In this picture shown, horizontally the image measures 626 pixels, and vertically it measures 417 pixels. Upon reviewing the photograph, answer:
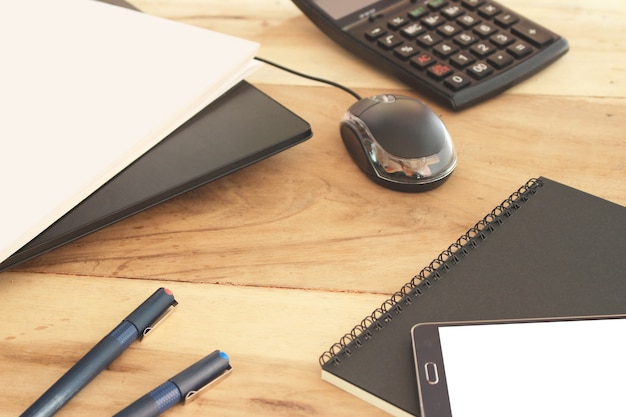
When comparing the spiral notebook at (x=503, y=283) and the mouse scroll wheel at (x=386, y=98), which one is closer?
the spiral notebook at (x=503, y=283)

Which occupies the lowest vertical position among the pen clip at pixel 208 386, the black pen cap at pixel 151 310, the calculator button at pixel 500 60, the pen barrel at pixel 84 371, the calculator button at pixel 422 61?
the calculator button at pixel 500 60

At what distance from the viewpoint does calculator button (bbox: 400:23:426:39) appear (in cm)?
87

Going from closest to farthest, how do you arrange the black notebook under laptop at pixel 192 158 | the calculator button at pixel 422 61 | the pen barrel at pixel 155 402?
the pen barrel at pixel 155 402 < the black notebook under laptop at pixel 192 158 < the calculator button at pixel 422 61

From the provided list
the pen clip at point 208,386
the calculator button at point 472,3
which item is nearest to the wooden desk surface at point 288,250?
the pen clip at point 208,386

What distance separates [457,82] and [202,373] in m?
0.43

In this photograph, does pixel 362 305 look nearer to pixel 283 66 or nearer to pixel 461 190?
pixel 461 190

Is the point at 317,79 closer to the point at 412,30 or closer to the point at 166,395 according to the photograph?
the point at 412,30

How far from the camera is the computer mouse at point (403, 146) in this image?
2.30 feet

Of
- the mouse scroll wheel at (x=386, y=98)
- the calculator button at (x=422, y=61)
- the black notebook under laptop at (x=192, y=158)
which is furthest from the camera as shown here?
the calculator button at (x=422, y=61)

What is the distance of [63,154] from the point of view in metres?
0.66

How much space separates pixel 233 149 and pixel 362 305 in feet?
0.65

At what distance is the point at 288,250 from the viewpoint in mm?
661

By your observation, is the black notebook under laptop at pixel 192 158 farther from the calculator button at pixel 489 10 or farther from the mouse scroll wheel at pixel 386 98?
the calculator button at pixel 489 10

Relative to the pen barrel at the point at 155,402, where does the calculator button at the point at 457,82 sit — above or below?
below
